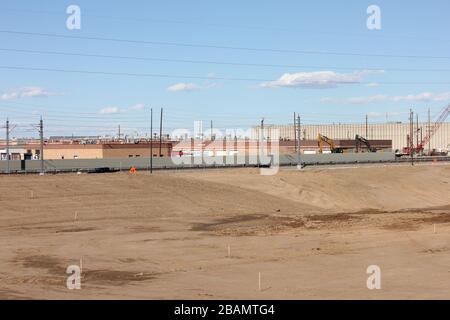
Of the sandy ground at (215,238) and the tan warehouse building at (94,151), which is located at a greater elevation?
the tan warehouse building at (94,151)

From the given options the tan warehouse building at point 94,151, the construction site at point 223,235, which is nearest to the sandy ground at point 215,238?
the construction site at point 223,235

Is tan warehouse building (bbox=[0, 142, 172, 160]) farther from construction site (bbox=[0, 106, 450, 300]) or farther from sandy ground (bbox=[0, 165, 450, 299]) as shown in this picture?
sandy ground (bbox=[0, 165, 450, 299])

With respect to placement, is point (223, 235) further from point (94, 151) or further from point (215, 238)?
point (94, 151)

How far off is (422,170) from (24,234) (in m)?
74.4

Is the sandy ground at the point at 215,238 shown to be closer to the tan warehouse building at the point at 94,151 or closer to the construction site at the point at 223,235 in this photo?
the construction site at the point at 223,235

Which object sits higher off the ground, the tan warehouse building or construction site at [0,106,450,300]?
the tan warehouse building

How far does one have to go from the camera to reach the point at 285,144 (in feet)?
569

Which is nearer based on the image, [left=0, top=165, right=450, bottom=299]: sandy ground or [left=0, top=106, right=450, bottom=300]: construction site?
[left=0, top=165, right=450, bottom=299]: sandy ground

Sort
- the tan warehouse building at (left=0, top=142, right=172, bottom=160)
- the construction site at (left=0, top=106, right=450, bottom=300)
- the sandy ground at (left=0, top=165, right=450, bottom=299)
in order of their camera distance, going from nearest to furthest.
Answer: the sandy ground at (left=0, top=165, right=450, bottom=299) < the construction site at (left=0, top=106, right=450, bottom=300) < the tan warehouse building at (left=0, top=142, right=172, bottom=160)

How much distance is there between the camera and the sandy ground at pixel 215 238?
28.9 m

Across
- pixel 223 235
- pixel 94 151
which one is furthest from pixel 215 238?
pixel 94 151

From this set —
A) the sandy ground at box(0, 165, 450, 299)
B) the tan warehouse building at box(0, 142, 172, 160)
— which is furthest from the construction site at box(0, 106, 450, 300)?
the tan warehouse building at box(0, 142, 172, 160)

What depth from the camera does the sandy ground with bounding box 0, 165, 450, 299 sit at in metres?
28.9
